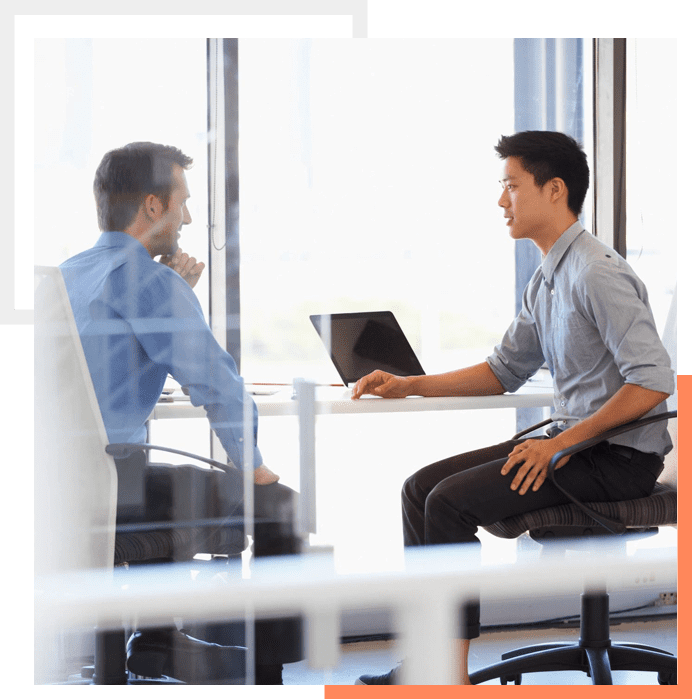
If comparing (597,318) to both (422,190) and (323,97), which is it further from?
(323,97)

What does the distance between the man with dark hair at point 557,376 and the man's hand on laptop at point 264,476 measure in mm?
275

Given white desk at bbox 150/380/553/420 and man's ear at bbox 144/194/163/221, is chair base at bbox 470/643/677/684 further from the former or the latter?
man's ear at bbox 144/194/163/221

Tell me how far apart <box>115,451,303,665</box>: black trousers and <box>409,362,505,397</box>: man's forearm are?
1.42ft

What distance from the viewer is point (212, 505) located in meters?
1.77

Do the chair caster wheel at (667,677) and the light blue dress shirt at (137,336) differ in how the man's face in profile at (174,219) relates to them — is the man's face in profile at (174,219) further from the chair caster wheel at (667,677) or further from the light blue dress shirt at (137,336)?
the chair caster wheel at (667,677)

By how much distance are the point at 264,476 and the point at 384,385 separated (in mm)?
378

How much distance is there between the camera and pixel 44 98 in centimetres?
162

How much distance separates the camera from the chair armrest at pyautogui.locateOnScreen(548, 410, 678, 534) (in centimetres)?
171

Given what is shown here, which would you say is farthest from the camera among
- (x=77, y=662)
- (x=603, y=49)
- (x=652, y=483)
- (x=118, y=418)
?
(x=603, y=49)

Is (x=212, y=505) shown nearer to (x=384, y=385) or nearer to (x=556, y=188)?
(x=384, y=385)

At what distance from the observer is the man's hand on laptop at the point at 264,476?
1.79 m

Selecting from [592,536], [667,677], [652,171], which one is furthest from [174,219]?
[667,677]

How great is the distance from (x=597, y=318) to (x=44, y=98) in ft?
4.17

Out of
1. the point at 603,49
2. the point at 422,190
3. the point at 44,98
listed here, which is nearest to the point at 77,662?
the point at 44,98
